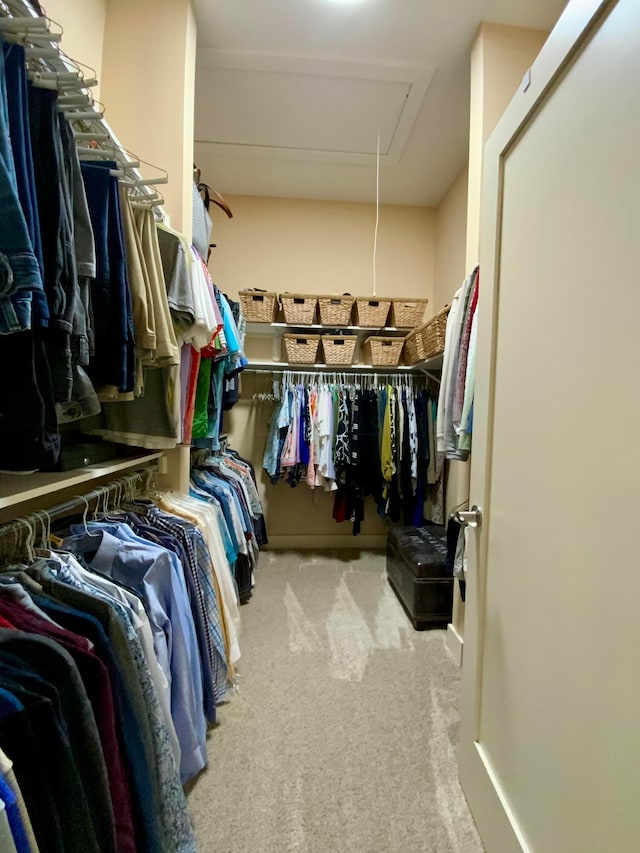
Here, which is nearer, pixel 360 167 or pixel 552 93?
pixel 552 93

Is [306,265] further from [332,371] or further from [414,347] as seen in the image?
[414,347]

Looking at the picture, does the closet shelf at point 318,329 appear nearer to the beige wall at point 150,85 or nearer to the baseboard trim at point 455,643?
the beige wall at point 150,85

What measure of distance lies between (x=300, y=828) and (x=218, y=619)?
0.65 meters

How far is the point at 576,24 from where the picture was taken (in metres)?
0.82

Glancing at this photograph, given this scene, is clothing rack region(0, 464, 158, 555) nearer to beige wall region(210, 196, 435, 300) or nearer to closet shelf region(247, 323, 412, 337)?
closet shelf region(247, 323, 412, 337)

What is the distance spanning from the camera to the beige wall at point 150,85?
6.05 feet

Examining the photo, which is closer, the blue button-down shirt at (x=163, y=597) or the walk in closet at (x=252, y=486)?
the walk in closet at (x=252, y=486)

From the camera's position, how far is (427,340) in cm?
263

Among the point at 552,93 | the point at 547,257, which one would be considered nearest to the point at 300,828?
the point at 547,257

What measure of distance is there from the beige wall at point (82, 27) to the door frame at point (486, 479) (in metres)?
1.66

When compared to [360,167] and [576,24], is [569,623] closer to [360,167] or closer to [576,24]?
[576,24]

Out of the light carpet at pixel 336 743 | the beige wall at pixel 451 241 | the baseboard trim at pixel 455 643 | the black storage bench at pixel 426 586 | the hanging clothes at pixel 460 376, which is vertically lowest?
the light carpet at pixel 336 743

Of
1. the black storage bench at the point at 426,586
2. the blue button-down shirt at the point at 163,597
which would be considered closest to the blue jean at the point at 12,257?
the blue button-down shirt at the point at 163,597

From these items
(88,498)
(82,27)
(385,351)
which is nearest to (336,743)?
(88,498)
